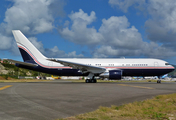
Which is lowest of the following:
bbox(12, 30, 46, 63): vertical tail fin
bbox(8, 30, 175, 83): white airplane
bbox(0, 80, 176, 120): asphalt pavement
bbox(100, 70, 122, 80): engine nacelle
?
bbox(0, 80, 176, 120): asphalt pavement

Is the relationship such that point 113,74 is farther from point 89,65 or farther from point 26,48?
point 26,48

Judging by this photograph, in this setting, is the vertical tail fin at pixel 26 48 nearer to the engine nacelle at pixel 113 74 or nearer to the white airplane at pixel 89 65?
the white airplane at pixel 89 65

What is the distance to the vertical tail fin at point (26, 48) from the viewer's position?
3102 centimetres

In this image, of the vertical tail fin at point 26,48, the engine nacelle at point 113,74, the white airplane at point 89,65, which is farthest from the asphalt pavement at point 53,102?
the vertical tail fin at point 26,48

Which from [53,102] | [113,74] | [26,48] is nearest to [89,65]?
[113,74]

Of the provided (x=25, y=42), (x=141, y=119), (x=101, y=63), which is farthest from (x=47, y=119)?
(x=25, y=42)

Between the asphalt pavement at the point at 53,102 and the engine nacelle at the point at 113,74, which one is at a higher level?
the engine nacelle at the point at 113,74

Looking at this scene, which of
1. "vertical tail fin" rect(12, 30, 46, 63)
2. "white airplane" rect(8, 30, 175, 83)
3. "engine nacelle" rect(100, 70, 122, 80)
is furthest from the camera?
"vertical tail fin" rect(12, 30, 46, 63)

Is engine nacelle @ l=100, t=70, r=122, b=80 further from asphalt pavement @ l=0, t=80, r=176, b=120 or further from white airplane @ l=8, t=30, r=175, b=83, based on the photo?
asphalt pavement @ l=0, t=80, r=176, b=120

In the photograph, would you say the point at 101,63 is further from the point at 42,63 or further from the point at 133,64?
the point at 42,63

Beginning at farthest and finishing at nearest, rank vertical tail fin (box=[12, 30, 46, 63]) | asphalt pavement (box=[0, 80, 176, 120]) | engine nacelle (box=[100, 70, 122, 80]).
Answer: vertical tail fin (box=[12, 30, 46, 63]), engine nacelle (box=[100, 70, 122, 80]), asphalt pavement (box=[0, 80, 176, 120])

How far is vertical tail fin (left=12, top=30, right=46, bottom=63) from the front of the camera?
31.0 meters

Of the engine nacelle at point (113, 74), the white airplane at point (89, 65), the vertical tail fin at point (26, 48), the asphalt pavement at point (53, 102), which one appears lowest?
the asphalt pavement at point (53, 102)

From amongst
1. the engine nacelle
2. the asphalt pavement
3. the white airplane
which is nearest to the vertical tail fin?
the white airplane
